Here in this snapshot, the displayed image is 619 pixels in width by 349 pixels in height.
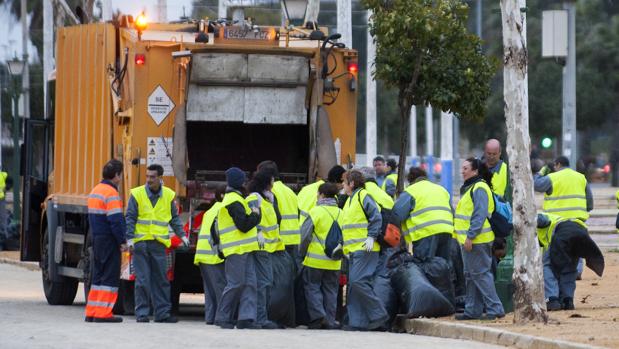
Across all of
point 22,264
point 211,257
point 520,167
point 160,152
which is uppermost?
point 160,152

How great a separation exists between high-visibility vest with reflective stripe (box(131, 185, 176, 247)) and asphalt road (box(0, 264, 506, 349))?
3.10 feet

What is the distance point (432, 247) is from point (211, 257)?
2327 mm

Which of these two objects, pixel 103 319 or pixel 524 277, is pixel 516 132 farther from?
pixel 103 319

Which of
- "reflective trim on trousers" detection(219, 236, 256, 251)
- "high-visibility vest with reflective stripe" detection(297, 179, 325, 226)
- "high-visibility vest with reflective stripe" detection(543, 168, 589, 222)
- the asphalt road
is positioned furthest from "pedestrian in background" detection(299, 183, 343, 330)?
"high-visibility vest with reflective stripe" detection(543, 168, 589, 222)

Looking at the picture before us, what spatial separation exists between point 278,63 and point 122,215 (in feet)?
8.60

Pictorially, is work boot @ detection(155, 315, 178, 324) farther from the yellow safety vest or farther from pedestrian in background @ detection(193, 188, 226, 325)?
the yellow safety vest

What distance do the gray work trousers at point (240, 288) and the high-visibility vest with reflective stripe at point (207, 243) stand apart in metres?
0.30

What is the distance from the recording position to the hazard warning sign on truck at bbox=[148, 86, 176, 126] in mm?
17578

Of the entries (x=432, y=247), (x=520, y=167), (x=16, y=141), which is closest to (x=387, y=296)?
(x=432, y=247)

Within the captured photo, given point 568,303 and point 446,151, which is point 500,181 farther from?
point 446,151

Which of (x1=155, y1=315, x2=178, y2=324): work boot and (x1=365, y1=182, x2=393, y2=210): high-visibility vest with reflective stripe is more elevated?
(x1=365, y1=182, x2=393, y2=210): high-visibility vest with reflective stripe

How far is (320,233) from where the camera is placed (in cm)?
1684

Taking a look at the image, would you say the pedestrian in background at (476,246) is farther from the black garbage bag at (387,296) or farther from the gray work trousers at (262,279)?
the gray work trousers at (262,279)

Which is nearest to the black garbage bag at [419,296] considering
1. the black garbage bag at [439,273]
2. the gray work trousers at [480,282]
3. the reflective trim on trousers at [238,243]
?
the black garbage bag at [439,273]
